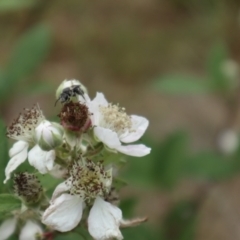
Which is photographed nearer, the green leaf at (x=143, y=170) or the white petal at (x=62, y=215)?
the white petal at (x=62, y=215)

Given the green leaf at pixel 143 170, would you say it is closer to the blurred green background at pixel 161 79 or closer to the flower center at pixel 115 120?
the blurred green background at pixel 161 79

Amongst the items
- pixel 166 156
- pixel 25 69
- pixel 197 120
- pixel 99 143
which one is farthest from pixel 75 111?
pixel 197 120

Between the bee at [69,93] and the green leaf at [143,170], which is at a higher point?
the green leaf at [143,170]

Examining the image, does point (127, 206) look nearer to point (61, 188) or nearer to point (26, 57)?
point (61, 188)

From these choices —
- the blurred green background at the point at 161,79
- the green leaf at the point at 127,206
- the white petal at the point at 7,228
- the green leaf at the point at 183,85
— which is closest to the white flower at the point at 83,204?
the white petal at the point at 7,228

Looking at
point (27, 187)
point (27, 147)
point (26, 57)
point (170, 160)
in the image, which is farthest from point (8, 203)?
point (170, 160)

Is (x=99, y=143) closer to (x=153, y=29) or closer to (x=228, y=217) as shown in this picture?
(x=228, y=217)

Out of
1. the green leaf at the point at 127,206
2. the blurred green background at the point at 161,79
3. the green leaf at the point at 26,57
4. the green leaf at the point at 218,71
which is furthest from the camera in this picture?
the blurred green background at the point at 161,79

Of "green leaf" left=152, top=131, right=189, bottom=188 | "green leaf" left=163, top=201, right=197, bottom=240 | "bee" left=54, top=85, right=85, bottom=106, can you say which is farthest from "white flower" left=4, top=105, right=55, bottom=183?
"green leaf" left=163, top=201, right=197, bottom=240
